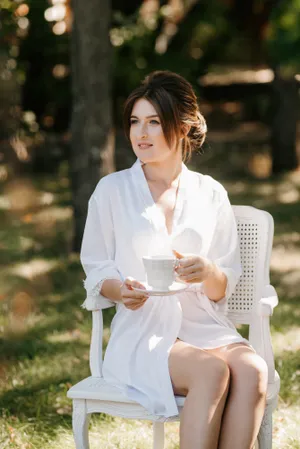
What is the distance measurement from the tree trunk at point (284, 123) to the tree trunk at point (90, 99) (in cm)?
528

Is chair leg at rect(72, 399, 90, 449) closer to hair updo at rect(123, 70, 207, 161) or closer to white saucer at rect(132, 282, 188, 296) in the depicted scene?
white saucer at rect(132, 282, 188, 296)

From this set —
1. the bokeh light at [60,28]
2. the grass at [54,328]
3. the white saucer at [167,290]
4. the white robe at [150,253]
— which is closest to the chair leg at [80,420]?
the white robe at [150,253]

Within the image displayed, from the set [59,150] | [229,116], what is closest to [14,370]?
[59,150]

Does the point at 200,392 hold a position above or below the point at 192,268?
below

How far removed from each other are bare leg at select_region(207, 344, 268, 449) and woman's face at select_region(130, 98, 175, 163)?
2.66 feet

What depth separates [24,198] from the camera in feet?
33.3

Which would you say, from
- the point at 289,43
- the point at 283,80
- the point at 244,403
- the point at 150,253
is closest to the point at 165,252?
the point at 150,253

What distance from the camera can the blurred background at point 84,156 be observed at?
437 centimetres

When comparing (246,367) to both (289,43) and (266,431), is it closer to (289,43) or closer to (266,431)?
(266,431)

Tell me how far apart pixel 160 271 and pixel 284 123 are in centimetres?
942

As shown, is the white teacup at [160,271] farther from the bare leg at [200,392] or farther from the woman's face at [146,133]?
the woman's face at [146,133]

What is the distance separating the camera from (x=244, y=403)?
274 centimetres

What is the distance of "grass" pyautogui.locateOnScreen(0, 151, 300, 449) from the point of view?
3.80m

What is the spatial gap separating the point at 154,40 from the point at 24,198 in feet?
9.44
